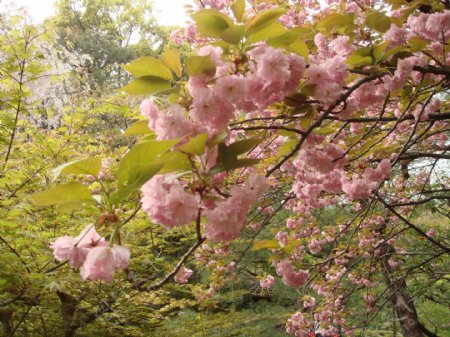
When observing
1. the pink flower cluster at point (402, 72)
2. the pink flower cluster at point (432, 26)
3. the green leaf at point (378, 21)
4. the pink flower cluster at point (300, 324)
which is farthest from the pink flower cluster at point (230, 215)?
the pink flower cluster at point (300, 324)

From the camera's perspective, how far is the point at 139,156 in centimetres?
75

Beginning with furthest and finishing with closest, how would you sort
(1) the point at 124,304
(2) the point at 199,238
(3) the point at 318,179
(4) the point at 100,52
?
(4) the point at 100,52 → (1) the point at 124,304 → (3) the point at 318,179 → (2) the point at 199,238

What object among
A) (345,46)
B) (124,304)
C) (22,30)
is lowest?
(124,304)

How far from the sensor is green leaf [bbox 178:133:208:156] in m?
0.78

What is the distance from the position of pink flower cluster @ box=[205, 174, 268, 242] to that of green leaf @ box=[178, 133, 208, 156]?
0.52ft

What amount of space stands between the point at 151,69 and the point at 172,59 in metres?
Answer: 0.06

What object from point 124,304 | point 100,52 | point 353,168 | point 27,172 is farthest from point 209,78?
point 100,52

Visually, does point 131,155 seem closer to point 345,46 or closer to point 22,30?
point 345,46

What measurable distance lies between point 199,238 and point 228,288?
7858 mm

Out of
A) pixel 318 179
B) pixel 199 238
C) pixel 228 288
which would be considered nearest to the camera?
pixel 199 238

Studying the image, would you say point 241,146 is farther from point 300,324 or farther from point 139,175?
point 300,324

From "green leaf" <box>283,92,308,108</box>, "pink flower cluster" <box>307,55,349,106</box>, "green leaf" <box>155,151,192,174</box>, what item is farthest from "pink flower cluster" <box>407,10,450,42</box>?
"green leaf" <box>155,151,192,174</box>

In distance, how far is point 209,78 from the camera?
92cm

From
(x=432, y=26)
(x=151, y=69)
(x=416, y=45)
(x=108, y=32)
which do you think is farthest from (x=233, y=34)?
(x=108, y=32)
